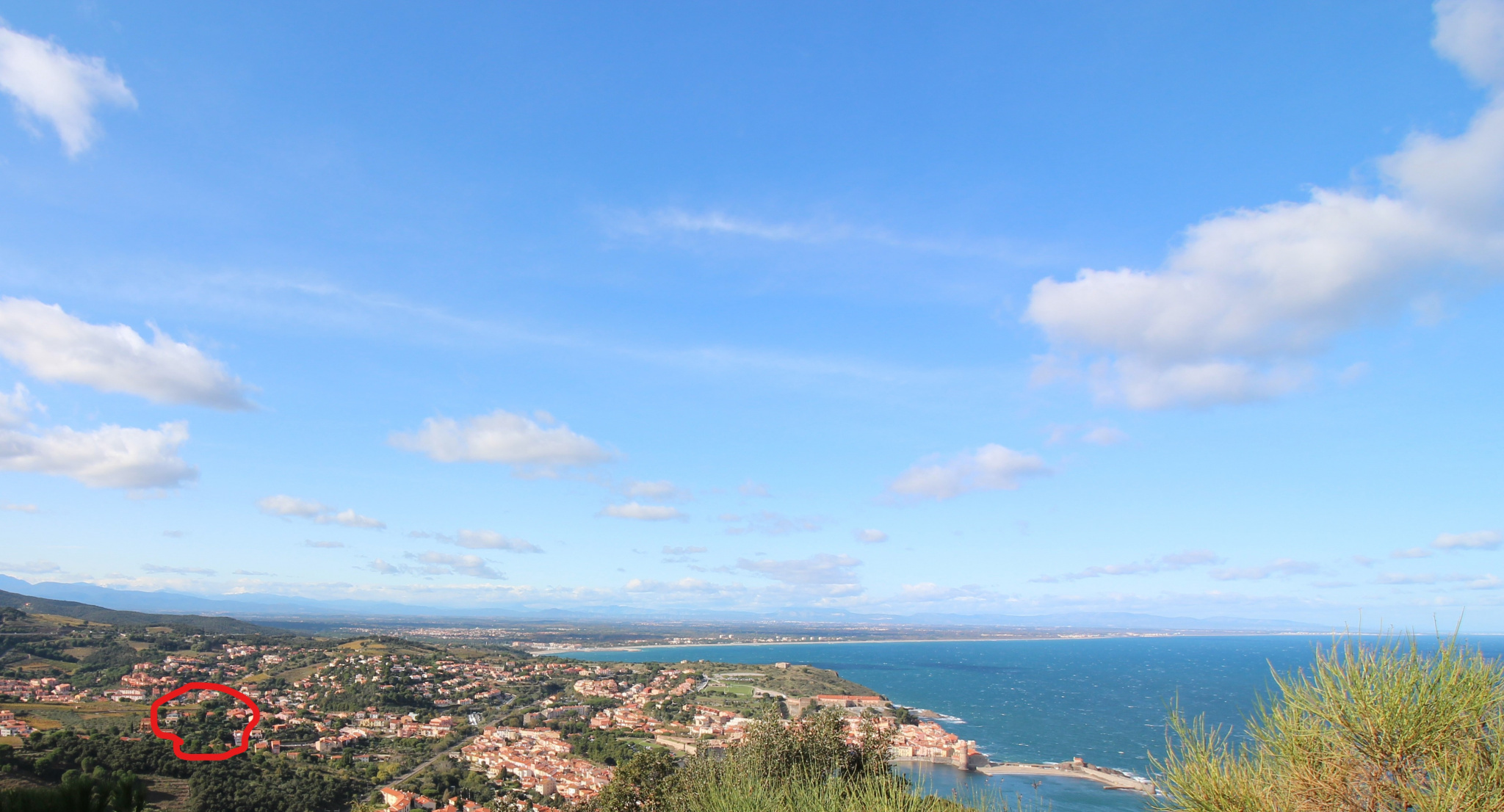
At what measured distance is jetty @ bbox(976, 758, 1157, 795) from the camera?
40.8m

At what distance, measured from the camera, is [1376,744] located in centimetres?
609

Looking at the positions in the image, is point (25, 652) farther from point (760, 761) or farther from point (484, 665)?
point (760, 761)

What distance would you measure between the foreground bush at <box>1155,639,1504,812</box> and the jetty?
40392 millimetres

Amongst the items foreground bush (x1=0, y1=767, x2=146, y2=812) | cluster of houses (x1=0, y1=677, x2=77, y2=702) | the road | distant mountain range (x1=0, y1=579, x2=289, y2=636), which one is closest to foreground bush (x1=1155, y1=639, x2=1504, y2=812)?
foreground bush (x1=0, y1=767, x2=146, y2=812)

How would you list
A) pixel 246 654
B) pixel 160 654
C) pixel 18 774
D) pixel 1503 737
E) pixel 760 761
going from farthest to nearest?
1. pixel 246 654
2. pixel 160 654
3. pixel 18 774
4. pixel 760 761
5. pixel 1503 737

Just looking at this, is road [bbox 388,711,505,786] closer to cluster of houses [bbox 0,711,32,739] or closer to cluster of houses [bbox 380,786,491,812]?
cluster of houses [bbox 380,786,491,812]

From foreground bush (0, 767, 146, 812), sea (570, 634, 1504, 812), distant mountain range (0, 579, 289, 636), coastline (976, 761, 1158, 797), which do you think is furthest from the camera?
distant mountain range (0, 579, 289, 636)

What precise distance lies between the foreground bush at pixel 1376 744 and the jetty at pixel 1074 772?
40.4 m

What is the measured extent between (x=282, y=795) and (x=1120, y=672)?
122140 mm

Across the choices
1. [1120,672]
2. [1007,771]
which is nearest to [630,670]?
[1007,771]

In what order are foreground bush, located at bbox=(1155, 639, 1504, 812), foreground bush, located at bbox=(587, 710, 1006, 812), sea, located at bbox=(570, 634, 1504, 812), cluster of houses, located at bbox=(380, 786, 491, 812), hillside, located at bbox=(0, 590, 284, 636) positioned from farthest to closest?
hillside, located at bbox=(0, 590, 284, 636)
sea, located at bbox=(570, 634, 1504, 812)
cluster of houses, located at bbox=(380, 786, 491, 812)
foreground bush, located at bbox=(587, 710, 1006, 812)
foreground bush, located at bbox=(1155, 639, 1504, 812)

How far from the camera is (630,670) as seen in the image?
82.0 meters

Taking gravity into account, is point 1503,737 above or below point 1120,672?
above

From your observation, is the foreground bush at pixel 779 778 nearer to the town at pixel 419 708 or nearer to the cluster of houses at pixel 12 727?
the town at pixel 419 708
